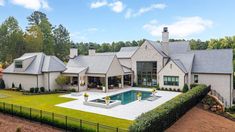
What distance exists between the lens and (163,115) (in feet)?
47.3

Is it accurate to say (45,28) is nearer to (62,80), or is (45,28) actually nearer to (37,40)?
(37,40)

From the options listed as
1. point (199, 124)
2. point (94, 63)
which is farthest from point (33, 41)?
point (199, 124)

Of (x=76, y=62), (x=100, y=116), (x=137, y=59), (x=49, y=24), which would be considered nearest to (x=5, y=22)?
(x=49, y=24)

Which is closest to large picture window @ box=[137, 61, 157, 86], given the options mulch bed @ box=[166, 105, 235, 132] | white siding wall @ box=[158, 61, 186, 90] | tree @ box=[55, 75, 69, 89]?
white siding wall @ box=[158, 61, 186, 90]

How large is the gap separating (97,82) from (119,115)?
1753 cm

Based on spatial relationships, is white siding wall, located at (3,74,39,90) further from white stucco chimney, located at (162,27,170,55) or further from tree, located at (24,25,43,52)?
white stucco chimney, located at (162,27,170,55)

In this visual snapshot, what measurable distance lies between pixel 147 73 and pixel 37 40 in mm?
30499

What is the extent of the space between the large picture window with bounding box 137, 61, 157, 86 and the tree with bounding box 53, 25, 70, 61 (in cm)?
4074

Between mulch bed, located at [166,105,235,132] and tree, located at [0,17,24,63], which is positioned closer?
mulch bed, located at [166,105,235,132]

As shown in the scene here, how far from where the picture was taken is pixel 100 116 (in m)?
18.1

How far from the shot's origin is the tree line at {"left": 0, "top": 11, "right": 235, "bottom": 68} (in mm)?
47594

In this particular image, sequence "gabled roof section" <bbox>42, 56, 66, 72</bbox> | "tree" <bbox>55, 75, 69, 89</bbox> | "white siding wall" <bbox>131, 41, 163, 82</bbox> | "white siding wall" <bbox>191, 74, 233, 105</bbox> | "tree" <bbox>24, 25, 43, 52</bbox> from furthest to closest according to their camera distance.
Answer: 1. "tree" <bbox>24, 25, 43, 52</bbox>
2. "white siding wall" <bbox>131, 41, 163, 82</bbox>
3. "gabled roof section" <bbox>42, 56, 66, 72</bbox>
4. "tree" <bbox>55, 75, 69, 89</bbox>
5. "white siding wall" <bbox>191, 74, 233, 105</bbox>

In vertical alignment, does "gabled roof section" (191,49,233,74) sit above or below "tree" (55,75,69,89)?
above

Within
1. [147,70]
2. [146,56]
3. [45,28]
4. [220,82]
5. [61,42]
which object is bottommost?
[220,82]
